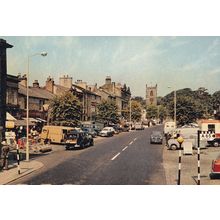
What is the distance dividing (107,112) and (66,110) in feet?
77.5

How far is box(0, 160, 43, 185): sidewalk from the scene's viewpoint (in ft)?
63.5

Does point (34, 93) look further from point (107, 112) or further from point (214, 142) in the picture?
point (214, 142)

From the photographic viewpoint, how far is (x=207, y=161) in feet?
85.8

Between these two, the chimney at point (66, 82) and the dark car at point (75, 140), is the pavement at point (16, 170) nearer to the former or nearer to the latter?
the dark car at point (75, 140)

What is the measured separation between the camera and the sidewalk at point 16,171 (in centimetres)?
1934

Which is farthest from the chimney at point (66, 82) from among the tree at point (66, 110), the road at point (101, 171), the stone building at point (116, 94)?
the road at point (101, 171)

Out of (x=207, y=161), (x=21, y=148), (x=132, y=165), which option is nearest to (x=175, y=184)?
(x=132, y=165)

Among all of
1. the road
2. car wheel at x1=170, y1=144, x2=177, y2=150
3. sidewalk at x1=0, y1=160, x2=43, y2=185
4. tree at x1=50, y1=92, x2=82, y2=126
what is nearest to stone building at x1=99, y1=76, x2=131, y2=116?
tree at x1=50, y1=92, x2=82, y2=126

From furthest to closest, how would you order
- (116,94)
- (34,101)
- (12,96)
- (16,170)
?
(116,94)
(34,101)
(12,96)
(16,170)

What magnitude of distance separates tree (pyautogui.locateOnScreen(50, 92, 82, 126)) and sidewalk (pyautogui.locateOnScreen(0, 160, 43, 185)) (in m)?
25.2

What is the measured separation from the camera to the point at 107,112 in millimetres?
74938

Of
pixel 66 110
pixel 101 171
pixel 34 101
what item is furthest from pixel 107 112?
pixel 101 171

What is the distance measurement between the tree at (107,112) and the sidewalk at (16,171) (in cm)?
4828
